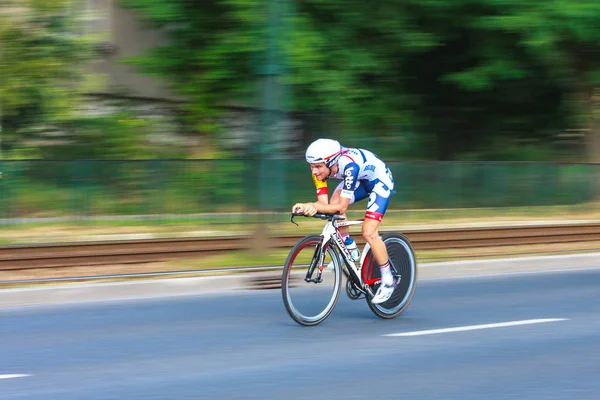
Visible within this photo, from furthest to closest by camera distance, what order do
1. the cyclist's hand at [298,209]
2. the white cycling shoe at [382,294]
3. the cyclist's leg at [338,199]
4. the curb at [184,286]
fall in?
the curb at [184,286], the white cycling shoe at [382,294], the cyclist's leg at [338,199], the cyclist's hand at [298,209]

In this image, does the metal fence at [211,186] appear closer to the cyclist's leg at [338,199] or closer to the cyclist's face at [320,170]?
the cyclist's leg at [338,199]

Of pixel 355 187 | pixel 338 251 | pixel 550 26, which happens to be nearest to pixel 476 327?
pixel 338 251

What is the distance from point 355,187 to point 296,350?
1618 millimetres

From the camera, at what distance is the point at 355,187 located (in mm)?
8453

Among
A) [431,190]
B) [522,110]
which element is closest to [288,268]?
[431,190]

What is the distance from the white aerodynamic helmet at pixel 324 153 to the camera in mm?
8234

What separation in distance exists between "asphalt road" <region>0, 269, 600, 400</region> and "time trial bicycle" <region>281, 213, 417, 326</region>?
0.56ft

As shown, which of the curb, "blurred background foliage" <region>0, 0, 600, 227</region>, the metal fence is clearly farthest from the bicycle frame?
"blurred background foliage" <region>0, 0, 600, 227</region>

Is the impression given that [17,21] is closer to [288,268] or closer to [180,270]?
[180,270]

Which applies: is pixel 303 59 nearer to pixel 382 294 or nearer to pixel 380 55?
pixel 380 55

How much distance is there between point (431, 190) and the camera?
16.2m

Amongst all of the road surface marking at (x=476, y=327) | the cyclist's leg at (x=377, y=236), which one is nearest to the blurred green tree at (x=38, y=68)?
the cyclist's leg at (x=377, y=236)

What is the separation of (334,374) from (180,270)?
5581 millimetres

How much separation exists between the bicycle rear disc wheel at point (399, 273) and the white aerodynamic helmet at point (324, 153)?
1.20m
